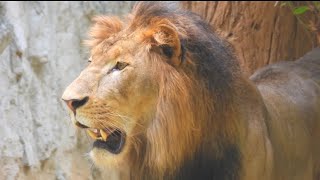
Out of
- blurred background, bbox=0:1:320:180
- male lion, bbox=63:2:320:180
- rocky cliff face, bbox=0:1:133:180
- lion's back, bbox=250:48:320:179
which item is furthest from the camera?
blurred background, bbox=0:1:320:180

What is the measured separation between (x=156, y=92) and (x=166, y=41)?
17 cm

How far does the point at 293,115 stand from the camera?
262cm

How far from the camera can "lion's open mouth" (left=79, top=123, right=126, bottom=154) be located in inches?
88.5

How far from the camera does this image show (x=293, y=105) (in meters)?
2.65

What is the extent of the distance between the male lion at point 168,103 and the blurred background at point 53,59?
60cm

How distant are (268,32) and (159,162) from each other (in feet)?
4.68

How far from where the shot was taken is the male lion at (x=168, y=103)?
221 cm

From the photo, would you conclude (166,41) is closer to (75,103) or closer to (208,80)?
(208,80)

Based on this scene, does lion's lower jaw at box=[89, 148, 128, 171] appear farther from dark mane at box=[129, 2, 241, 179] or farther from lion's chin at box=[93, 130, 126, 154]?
dark mane at box=[129, 2, 241, 179]

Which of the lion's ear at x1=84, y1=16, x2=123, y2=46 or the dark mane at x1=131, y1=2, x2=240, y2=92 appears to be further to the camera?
the lion's ear at x1=84, y1=16, x2=123, y2=46

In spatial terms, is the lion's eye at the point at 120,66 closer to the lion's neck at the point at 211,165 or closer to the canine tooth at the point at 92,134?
the canine tooth at the point at 92,134

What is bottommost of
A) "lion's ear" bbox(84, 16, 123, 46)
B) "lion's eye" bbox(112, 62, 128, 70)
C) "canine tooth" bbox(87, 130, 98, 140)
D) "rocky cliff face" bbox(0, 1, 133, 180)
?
"rocky cliff face" bbox(0, 1, 133, 180)

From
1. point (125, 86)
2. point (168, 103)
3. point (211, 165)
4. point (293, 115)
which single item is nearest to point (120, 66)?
point (125, 86)

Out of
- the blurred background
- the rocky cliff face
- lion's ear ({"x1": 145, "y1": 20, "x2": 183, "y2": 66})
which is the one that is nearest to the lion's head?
lion's ear ({"x1": 145, "y1": 20, "x2": 183, "y2": 66})
